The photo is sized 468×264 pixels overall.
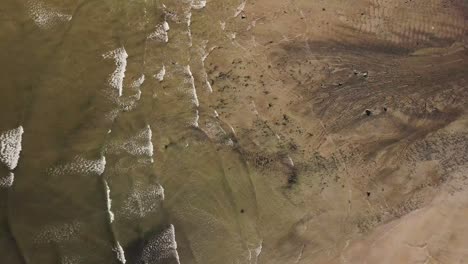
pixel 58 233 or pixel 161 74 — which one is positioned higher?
pixel 161 74

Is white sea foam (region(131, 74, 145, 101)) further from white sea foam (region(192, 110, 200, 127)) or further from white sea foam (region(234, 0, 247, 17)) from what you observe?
white sea foam (region(234, 0, 247, 17))

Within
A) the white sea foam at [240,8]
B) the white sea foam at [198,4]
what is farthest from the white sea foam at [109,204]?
the white sea foam at [240,8]

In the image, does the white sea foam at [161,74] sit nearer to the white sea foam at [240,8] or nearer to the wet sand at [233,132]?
the wet sand at [233,132]

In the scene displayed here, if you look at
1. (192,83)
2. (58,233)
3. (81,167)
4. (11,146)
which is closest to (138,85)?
(192,83)

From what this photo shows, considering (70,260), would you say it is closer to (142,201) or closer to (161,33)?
(142,201)

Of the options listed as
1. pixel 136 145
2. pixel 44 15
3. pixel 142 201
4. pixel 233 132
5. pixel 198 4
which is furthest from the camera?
pixel 198 4

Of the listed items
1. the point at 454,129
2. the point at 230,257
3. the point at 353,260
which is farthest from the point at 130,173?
the point at 454,129

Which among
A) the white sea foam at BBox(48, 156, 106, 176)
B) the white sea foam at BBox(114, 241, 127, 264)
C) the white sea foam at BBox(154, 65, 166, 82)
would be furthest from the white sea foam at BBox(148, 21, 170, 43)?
the white sea foam at BBox(114, 241, 127, 264)
